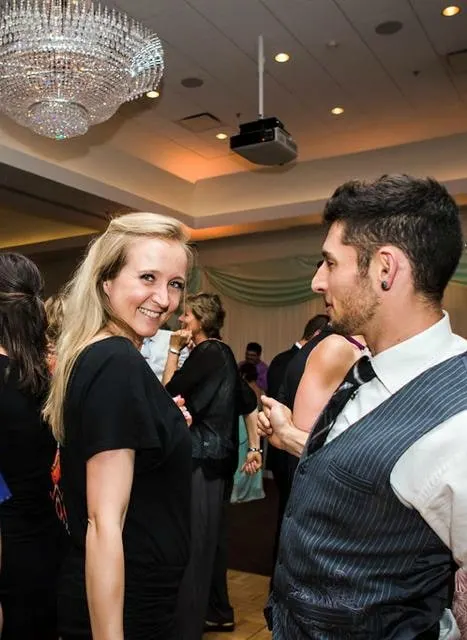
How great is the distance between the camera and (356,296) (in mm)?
1024

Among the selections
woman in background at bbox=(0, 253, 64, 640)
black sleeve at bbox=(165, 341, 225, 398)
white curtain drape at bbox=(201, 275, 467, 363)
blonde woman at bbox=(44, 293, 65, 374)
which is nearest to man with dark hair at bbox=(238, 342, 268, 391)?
white curtain drape at bbox=(201, 275, 467, 363)

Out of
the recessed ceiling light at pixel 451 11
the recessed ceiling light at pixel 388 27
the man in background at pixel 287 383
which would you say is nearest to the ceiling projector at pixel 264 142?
the recessed ceiling light at pixel 388 27

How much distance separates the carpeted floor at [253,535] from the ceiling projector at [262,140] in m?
2.88

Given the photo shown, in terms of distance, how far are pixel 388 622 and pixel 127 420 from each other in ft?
1.85

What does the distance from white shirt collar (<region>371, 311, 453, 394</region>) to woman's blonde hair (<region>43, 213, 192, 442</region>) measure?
1.96 ft

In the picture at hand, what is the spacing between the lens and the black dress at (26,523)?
1617mm

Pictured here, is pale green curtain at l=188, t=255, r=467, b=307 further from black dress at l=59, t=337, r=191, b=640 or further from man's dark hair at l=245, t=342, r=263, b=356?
black dress at l=59, t=337, r=191, b=640

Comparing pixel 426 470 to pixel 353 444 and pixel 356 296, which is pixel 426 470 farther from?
pixel 356 296

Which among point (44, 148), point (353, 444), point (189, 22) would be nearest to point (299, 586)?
point (353, 444)

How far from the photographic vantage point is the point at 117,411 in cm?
117

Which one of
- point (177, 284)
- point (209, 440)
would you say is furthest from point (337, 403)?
point (209, 440)

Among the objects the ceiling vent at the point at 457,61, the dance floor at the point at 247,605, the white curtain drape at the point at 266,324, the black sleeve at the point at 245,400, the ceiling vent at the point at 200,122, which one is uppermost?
the ceiling vent at the point at 200,122

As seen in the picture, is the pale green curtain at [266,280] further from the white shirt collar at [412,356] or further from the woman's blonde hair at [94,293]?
the white shirt collar at [412,356]

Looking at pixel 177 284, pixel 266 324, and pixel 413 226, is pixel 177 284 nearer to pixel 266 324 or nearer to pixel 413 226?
pixel 413 226
